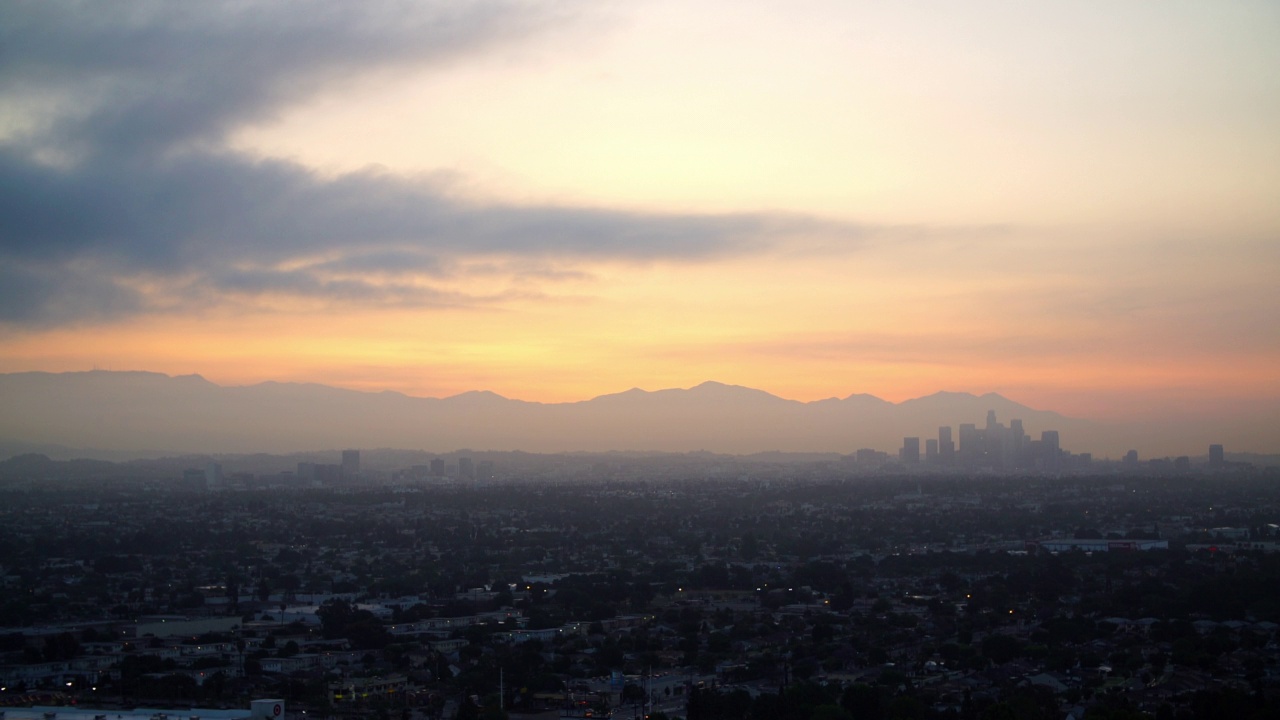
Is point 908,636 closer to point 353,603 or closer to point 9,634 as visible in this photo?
point 353,603

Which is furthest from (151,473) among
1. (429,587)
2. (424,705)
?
(424,705)

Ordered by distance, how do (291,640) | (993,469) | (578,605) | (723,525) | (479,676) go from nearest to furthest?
(479,676) → (291,640) → (578,605) → (723,525) → (993,469)

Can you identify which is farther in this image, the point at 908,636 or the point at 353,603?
the point at 353,603

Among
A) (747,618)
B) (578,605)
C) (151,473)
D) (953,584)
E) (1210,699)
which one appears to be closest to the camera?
(1210,699)

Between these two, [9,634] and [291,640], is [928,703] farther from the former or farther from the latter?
[9,634]

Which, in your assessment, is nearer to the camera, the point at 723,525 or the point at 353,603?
the point at 353,603

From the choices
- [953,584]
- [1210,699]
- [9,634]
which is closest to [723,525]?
[953,584]

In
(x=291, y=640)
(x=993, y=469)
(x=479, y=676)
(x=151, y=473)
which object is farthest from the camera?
(x=993, y=469)

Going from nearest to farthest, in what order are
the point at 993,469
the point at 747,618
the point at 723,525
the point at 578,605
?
the point at 747,618 → the point at 578,605 → the point at 723,525 → the point at 993,469
